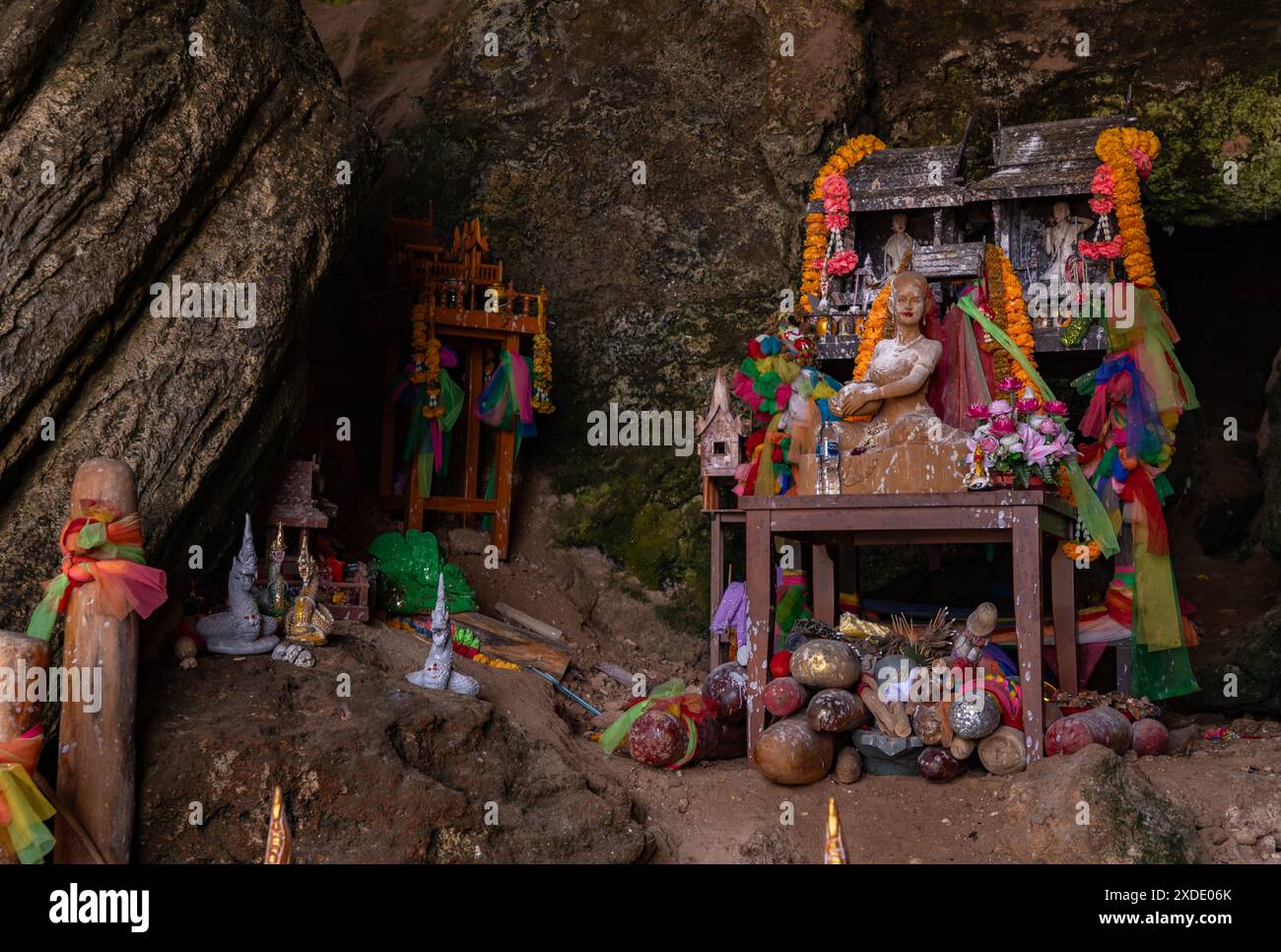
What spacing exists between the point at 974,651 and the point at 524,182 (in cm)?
737

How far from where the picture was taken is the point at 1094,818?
259 inches

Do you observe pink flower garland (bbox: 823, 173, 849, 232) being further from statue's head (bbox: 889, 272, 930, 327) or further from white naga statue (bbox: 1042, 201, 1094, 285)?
statue's head (bbox: 889, 272, 930, 327)

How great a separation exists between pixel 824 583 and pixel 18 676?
217 inches

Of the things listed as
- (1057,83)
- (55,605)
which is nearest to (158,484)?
(55,605)

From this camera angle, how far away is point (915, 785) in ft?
24.9

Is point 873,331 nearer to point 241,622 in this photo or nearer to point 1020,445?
point 1020,445

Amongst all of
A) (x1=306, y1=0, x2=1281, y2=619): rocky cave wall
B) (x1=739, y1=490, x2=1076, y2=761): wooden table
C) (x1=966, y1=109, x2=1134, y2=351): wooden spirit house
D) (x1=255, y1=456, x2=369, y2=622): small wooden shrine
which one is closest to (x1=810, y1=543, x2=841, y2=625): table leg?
(x1=739, y1=490, x2=1076, y2=761): wooden table

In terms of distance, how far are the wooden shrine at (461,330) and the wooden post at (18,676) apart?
18.0 ft

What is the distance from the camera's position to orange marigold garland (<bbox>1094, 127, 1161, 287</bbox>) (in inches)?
400

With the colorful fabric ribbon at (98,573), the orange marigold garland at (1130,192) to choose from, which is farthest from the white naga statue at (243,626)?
the orange marigold garland at (1130,192)

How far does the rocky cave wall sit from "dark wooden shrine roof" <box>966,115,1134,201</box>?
1575 millimetres

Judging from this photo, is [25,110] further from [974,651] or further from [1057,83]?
[1057,83]

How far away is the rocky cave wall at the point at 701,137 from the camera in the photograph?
1215 cm

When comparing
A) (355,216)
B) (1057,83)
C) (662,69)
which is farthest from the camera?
(662,69)
